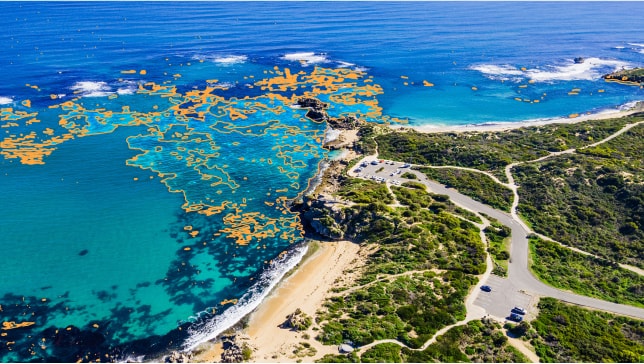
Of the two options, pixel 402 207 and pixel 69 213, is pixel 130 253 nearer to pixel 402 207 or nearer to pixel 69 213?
pixel 69 213

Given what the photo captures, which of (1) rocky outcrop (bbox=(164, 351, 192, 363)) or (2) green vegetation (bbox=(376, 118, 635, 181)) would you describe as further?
(2) green vegetation (bbox=(376, 118, 635, 181))

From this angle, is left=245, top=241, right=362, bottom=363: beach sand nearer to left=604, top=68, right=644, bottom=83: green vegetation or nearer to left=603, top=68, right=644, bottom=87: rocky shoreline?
left=603, top=68, right=644, bottom=87: rocky shoreline

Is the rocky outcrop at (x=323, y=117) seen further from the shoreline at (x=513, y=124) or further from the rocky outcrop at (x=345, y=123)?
the shoreline at (x=513, y=124)

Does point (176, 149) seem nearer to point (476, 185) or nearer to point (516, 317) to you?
point (476, 185)

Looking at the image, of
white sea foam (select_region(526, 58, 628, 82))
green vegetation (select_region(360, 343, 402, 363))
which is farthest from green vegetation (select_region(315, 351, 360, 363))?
white sea foam (select_region(526, 58, 628, 82))

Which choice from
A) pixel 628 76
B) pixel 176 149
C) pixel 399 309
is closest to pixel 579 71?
pixel 628 76

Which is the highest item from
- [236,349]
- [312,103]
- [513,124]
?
[312,103]

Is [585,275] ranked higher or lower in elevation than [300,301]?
higher
